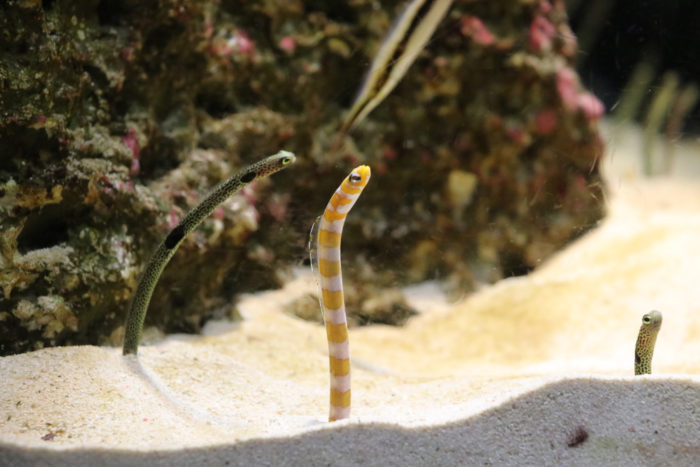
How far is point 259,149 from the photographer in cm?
246

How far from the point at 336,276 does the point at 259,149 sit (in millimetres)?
1191

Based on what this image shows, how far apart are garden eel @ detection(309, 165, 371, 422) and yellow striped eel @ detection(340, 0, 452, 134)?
2.90 ft

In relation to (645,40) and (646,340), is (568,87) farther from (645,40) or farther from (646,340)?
(646,340)

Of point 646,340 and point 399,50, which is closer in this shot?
point 646,340

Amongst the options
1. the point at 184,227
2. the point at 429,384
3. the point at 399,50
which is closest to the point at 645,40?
the point at 399,50

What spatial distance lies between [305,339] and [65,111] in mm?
1233

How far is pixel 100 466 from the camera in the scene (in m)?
1.12

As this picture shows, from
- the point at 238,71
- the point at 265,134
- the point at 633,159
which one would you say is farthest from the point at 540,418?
the point at 238,71

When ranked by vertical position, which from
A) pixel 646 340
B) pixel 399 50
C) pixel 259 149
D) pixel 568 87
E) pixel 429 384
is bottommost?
pixel 429 384

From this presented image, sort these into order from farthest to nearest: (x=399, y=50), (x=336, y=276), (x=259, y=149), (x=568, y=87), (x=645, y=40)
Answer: (x=568, y=87) → (x=259, y=149) → (x=399, y=50) → (x=645, y=40) → (x=336, y=276)

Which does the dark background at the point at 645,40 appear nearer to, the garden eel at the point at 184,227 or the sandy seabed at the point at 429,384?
the sandy seabed at the point at 429,384

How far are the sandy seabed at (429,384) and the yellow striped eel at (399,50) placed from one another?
80 centimetres

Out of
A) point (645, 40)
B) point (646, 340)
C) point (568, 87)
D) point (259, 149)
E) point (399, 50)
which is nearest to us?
point (646, 340)

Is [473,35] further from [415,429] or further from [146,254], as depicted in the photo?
[415,429]
